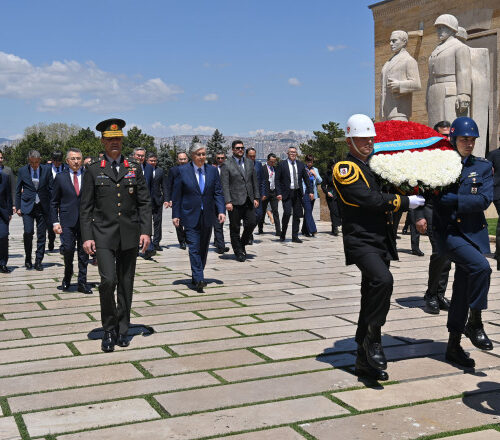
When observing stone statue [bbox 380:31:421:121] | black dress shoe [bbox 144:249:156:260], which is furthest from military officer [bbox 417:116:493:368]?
stone statue [bbox 380:31:421:121]

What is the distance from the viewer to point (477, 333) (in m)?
5.23

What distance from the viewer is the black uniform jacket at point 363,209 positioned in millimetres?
4574

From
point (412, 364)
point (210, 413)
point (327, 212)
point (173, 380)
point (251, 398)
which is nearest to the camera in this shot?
point (210, 413)

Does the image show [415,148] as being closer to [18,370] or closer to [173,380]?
[173,380]

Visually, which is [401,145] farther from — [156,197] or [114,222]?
[156,197]

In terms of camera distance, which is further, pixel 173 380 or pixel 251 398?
pixel 173 380

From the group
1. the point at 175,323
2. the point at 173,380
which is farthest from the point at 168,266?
the point at 173,380

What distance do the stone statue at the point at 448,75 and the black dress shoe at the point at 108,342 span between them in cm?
1090

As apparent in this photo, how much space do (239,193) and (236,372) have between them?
678 cm

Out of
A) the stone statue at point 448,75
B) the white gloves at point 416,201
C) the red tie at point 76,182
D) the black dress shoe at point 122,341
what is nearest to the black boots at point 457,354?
the white gloves at point 416,201

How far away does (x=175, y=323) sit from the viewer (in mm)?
6473

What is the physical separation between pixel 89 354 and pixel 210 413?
1.75 metres

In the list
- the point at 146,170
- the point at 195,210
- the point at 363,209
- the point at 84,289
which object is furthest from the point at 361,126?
the point at 146,170

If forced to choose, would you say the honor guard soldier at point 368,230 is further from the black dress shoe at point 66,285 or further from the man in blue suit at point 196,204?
the black dress shoe at point 66,285
